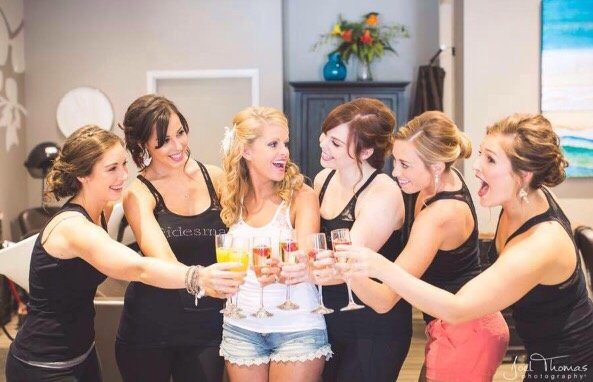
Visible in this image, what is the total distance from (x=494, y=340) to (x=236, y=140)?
116 centimetres

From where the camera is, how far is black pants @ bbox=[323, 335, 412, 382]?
2.34 metres

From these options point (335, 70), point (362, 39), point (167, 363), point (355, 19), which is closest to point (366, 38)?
point (362, 39)

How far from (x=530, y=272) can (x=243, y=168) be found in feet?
3.82

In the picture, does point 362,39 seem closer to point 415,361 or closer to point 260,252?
point 415,361

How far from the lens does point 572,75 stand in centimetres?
629

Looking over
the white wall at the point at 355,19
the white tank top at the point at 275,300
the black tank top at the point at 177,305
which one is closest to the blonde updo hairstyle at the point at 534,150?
the white tank top at the point at 275,300

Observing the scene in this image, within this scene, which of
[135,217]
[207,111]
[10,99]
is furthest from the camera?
[207,111]

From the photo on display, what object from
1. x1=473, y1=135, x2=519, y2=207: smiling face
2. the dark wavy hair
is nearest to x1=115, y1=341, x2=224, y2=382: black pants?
the dark wavy hair

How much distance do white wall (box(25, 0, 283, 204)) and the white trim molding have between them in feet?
0.17

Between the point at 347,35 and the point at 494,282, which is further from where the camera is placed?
Answer: the point at 347,35

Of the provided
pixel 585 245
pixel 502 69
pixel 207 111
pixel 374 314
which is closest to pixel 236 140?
pixel 374 314

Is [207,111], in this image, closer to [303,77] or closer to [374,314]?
[303,77]

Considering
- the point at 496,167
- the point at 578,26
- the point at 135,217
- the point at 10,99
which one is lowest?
the point at 135,217

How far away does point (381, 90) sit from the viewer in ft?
23.7
